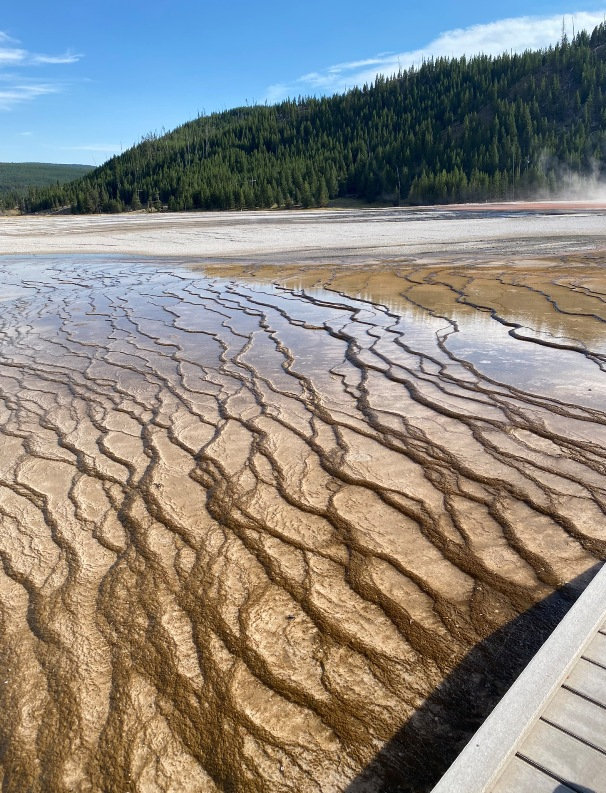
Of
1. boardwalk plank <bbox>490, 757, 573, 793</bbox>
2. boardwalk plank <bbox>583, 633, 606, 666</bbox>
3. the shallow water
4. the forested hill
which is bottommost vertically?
the shallow water

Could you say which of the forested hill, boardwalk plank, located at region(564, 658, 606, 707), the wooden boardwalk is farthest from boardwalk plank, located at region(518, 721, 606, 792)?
the forested hill

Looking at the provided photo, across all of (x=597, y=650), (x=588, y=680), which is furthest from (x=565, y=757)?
(x=597, y=650)

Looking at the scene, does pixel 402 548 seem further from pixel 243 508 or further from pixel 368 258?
pixel 368 258

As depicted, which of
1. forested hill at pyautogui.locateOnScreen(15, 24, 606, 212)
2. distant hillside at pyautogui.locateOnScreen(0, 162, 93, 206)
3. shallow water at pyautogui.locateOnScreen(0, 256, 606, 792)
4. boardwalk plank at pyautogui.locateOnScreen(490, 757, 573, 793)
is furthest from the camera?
distant hillside at pyautogui.locateOnScreen(0, 162, 93, 206)

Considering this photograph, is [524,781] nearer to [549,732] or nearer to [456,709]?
[549,732]

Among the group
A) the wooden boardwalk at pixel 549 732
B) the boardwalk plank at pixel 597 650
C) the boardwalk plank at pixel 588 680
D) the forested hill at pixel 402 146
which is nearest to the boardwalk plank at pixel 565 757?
the wooden boardwalk at pixel 549 732

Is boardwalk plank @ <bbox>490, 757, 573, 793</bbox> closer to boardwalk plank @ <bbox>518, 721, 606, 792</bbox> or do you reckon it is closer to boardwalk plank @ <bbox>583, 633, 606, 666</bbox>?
boardwalk plank @ <bbox>518, 721, 606, 792</bbox>
